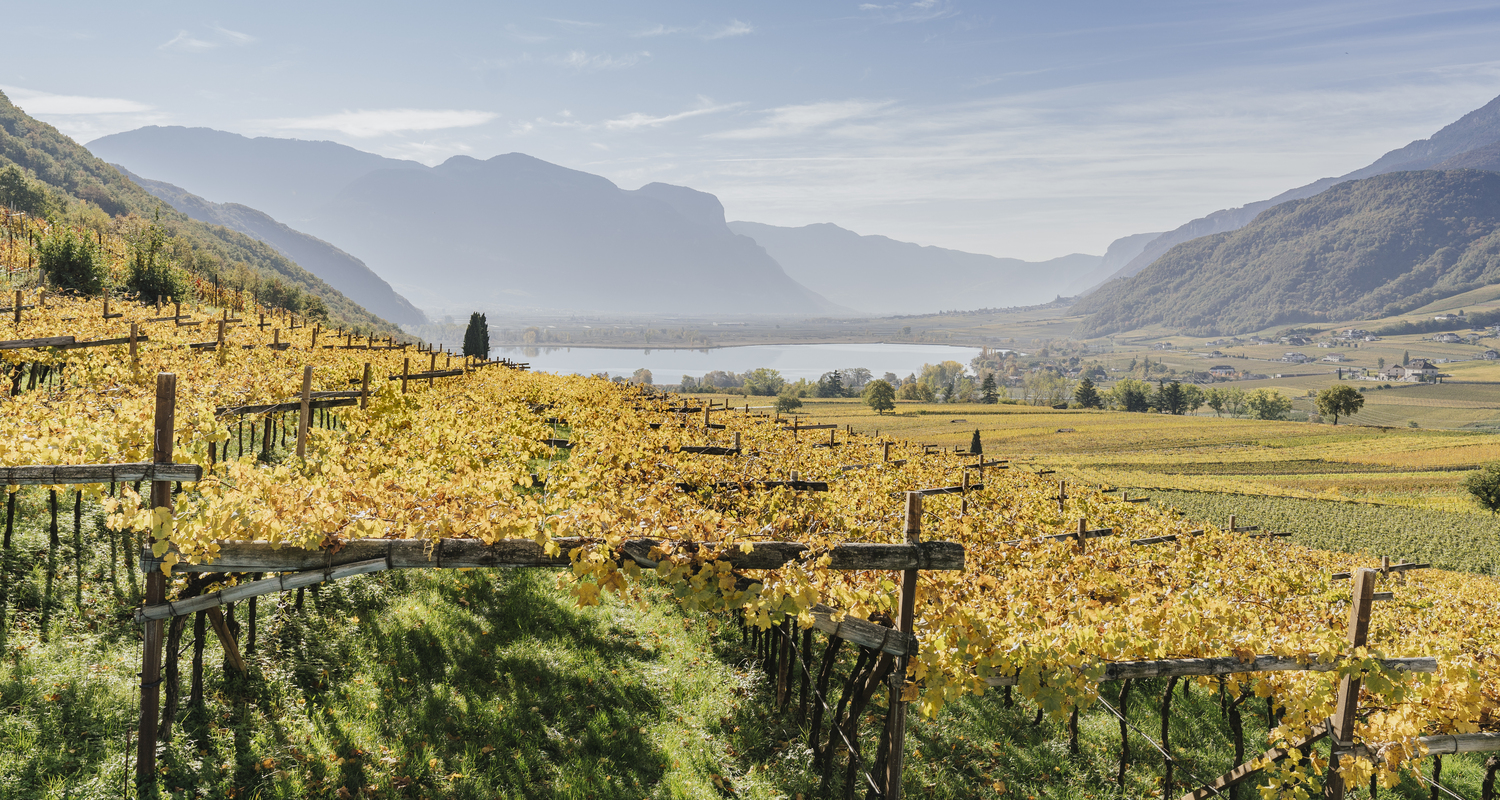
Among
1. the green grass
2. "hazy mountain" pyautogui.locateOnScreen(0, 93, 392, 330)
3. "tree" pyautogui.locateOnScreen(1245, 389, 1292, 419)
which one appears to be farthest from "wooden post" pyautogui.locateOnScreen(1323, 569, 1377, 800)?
"tree" pyautogui.locateOnScreen(1245, 389, 1292, 419)

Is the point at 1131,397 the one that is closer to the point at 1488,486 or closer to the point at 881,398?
the point at 881,398

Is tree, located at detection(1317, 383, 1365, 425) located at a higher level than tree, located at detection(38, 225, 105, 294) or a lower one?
lower

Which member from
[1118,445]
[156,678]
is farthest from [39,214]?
[1118,445]

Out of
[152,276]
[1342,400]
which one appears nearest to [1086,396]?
[1342,400]

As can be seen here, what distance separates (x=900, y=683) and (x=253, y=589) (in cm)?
560

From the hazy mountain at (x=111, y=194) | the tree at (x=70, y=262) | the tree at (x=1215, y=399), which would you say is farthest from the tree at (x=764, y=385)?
the tree at (x=70, y=262)

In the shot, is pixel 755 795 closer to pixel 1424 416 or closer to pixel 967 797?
pixel 967 797

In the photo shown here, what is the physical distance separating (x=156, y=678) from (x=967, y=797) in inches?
320

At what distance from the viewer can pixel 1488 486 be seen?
50812 millimetres

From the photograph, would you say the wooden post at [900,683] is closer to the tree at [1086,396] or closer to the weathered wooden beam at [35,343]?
the weathered wooden beam at [35,343]

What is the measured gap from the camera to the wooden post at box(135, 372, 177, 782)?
5648 millimetres

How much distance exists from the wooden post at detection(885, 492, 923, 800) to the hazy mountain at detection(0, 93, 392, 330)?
93.1 m

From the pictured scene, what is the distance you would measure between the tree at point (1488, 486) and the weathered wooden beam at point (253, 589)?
7179cm

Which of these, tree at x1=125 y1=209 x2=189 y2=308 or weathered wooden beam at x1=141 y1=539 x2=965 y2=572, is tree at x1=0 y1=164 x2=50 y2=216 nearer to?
tree at x1=125 y1=209 x2=189 y2=308
